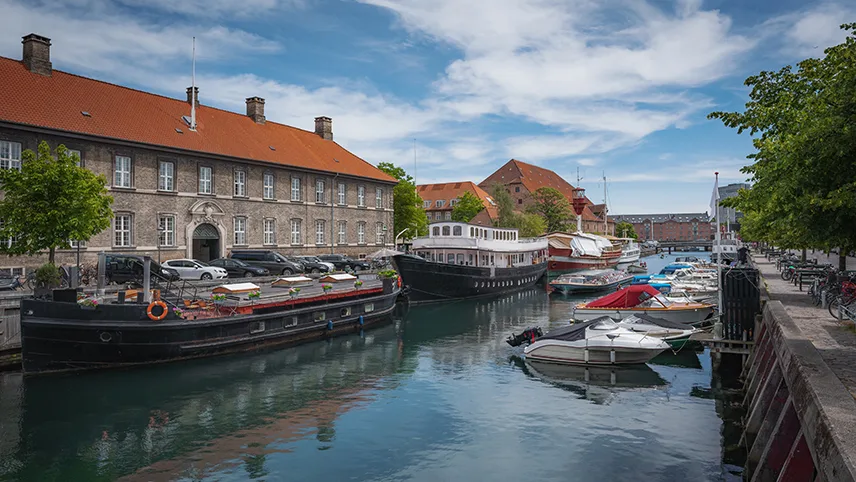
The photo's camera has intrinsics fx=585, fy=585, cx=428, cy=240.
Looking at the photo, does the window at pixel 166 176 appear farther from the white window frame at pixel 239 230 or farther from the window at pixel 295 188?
the window at pixel 295 188

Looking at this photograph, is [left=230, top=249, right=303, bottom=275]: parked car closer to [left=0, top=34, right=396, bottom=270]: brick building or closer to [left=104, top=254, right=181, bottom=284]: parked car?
[left=0, top=34, right=396, bottom=270]: brick building

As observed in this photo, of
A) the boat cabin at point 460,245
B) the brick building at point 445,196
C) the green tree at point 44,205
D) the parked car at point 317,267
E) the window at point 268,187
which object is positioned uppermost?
the brick building at point 445,196

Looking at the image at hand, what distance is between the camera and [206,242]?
43750 millimetres

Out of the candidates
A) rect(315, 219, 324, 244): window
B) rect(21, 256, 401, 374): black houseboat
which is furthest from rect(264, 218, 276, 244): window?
rect(21, 256, 401, 374): black houseboat

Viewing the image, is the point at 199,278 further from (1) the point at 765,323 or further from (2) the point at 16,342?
(1) the point at 765,323

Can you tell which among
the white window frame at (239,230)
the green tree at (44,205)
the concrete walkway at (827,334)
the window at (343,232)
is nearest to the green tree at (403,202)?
the window at (343,232)

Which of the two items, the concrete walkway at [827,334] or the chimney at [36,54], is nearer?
the concrete walkway at [827,334]

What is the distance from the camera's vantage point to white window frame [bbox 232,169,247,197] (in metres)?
45.4

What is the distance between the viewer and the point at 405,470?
489 inches

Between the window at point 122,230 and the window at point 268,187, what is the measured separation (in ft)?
37.9

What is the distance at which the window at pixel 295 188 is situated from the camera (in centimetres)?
5012

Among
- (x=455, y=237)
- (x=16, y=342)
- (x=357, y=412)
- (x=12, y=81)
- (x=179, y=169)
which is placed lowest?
(x=357, y=412)

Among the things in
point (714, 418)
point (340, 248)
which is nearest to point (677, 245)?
point (340, 248)

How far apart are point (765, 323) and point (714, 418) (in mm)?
3628
